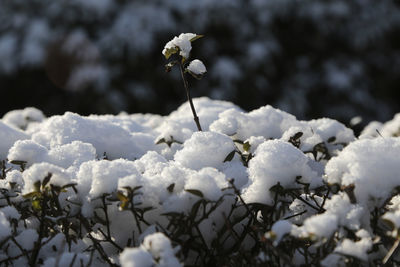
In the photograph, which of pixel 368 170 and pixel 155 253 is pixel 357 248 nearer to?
pixel 368 170

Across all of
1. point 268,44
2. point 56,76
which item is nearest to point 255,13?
point 268,44

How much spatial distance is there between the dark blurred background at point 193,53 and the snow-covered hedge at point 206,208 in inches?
193

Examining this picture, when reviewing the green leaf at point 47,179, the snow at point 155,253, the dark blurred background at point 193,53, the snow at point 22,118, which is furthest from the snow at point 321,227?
the dark blurred background at point 193,53

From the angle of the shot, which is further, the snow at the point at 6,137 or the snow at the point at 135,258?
the snow at the point at 6,137

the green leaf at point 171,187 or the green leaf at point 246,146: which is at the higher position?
the green leaf at point 171,187

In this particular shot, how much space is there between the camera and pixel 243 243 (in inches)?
48.3

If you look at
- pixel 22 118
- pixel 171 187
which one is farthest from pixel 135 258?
pixel 22 118

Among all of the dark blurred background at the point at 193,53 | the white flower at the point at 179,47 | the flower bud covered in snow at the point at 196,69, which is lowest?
the dark blurred background at the point at 193,53

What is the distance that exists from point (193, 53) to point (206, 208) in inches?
209

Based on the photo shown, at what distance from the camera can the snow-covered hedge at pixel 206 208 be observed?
3.18ft

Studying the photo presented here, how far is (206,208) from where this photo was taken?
1.17 meters

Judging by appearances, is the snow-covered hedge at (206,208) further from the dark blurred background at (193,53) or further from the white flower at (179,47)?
the dark blurred background at (193,53)

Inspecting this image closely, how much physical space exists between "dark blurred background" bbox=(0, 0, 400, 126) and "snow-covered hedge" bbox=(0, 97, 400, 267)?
16.1ft

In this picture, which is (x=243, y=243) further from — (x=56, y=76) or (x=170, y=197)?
(x=56, y=76)
